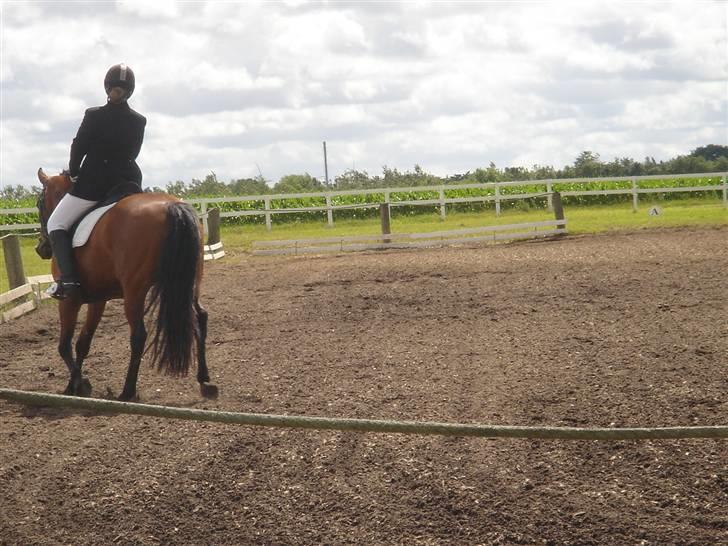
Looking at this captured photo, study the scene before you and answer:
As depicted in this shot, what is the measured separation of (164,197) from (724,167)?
60.3 m

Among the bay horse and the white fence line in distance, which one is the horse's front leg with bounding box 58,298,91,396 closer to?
the bay horse

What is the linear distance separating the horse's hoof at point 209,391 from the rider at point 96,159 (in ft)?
4.87

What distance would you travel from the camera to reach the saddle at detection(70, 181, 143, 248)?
28.3ft

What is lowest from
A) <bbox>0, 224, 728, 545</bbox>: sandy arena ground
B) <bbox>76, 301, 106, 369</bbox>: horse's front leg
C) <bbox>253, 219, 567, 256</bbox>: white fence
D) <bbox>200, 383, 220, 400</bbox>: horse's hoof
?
<bbox>0, 224, 728, 545</bbox>: sandy arena ground

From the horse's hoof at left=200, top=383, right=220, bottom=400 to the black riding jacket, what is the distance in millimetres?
1938

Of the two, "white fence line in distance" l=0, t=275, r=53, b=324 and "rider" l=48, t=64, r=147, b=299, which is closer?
"rider" l=48, t=64, r=147, b=299

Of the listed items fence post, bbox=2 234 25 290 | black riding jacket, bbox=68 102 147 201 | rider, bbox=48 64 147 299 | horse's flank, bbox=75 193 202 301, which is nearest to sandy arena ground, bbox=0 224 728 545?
horse's flank, bbox=75 193 202 301

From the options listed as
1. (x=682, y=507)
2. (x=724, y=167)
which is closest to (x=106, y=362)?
(x=682, y=507)

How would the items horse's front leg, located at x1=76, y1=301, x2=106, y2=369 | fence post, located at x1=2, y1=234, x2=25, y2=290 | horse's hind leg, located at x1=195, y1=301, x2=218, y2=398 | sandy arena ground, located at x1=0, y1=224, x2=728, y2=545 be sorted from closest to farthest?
sandy arena ground, located at x1=0, y1=224, x2=728, y2=545 → horse's hind leg, located at x1=195, y1=301, x2=218, y2=398 → horse's front leg, located at x1=76, y1=301, x2=106, y2=369 → fence post, located at x1=2, y1=234, x2=25, y2=290

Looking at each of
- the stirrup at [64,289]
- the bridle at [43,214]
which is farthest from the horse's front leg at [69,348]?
the bridle at [43,214]

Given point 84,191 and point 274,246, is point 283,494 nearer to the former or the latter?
point 84,191

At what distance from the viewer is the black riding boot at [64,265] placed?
28.5 ft

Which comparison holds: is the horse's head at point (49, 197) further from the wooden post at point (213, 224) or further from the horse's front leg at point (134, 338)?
the wooden post at point (213, 224)

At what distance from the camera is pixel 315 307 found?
539 inches
